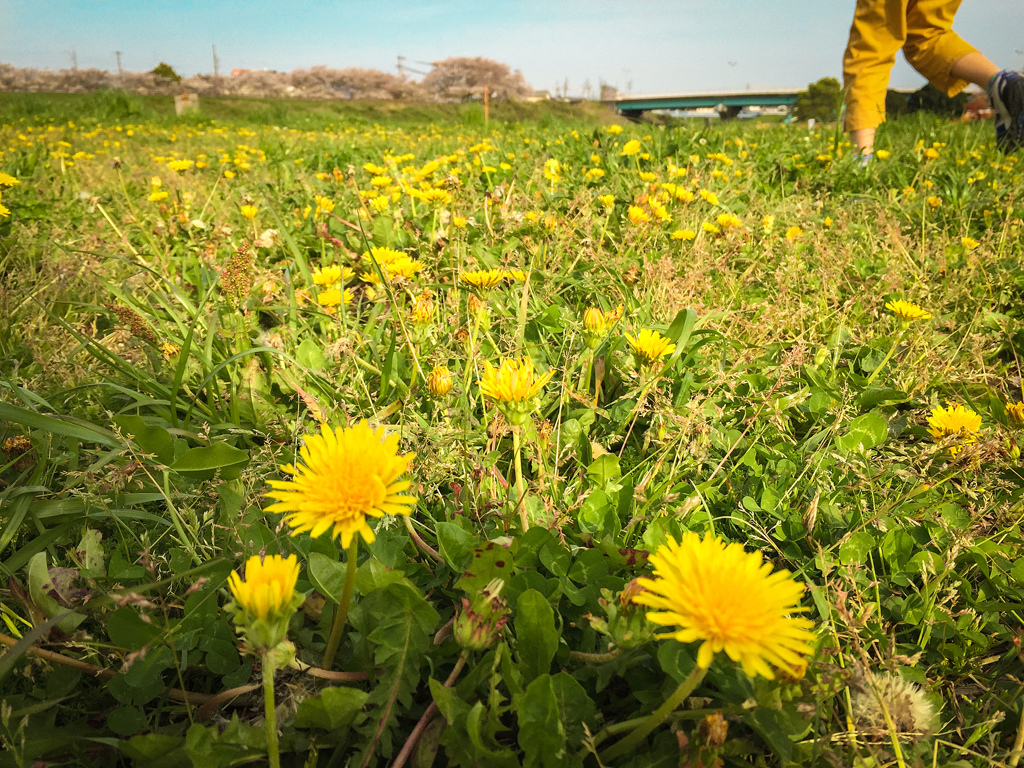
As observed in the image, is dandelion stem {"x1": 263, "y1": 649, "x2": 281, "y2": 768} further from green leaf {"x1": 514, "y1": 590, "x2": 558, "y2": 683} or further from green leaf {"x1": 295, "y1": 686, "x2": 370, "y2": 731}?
green leaf {"x1": 514, "y1": 590, "x2": 558, "y2": 683}

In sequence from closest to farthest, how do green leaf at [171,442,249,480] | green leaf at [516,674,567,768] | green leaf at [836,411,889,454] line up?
green leaf at [516,674,567,768] < green leaf at [171,442,249,480] < green leaf at [836,411,889,454]

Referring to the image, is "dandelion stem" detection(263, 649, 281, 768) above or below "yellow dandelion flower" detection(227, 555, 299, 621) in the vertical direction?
below

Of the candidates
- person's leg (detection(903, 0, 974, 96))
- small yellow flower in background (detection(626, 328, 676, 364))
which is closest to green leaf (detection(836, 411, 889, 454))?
small yellow flower in background (detection(626, 328, 676, 364))

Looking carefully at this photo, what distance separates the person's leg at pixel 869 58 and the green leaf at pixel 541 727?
476 centimetres

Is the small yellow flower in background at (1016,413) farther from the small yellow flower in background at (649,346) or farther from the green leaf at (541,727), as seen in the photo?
the green leaf at (541,727)

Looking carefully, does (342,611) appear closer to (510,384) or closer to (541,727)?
(541,727)

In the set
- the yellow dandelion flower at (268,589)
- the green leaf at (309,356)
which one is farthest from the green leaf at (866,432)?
the green leaf at (309,356)

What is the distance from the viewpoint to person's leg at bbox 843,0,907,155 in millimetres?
4234

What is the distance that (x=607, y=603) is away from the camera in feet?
2.44

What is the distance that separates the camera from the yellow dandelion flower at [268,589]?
622mm

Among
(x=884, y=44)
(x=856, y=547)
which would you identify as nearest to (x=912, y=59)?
(x=884, y=44)

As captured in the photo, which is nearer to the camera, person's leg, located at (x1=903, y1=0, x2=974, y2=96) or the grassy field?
the grassy field

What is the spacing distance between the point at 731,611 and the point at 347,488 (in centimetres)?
→ 44

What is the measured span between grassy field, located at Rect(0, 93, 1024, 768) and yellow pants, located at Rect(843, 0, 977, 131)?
262 centimetres
